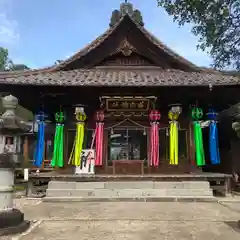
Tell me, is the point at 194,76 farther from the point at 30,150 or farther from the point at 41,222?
the point at 30,150

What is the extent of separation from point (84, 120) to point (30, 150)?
41.2ft

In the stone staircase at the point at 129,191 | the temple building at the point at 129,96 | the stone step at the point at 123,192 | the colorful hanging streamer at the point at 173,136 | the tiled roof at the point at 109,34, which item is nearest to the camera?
the stone staircase at the point at 129,191

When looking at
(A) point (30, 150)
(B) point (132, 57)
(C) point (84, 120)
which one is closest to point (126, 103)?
(C) point (84, 120)

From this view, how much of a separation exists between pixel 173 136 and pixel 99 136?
2.81 metres

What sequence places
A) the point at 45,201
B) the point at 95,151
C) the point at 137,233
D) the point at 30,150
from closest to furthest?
the point at 137,233 → the point at 45,201 → the point at 95,151 → the point at 30,150

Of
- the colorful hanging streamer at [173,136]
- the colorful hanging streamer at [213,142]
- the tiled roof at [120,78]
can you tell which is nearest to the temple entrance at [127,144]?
the colorful hanging streamer at [173,136]

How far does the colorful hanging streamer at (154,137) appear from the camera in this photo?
10156mm

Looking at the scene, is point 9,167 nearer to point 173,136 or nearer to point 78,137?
point 78,137

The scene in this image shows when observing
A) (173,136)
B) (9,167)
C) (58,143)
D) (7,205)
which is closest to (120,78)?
(173,136)

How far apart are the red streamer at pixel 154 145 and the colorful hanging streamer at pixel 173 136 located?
0.52m

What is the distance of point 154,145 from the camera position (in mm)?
10203

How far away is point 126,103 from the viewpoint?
35.2 feet

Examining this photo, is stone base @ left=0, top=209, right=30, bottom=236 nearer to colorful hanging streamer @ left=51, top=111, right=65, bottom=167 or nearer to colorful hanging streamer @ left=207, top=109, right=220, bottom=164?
colorful hanging streamer @ left=51, top=111, right=65, bottom=167

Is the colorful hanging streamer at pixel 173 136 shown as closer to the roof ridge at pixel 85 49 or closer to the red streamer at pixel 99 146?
the red streamer at pixel 99 146
